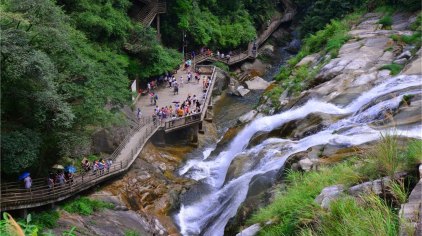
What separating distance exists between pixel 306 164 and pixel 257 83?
Result: 88.8ft

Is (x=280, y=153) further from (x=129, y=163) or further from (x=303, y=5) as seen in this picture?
(x=303, y=5)

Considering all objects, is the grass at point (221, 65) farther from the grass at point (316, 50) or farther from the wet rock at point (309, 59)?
the wet rock at point (309, 59)

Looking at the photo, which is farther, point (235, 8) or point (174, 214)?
point (235, 8)

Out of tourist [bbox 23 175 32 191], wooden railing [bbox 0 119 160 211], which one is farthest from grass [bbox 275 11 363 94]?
tourist [bbox 23 175 32 191]

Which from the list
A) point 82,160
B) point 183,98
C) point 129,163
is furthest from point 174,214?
point 183,98

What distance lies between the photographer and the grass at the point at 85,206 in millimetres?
17297

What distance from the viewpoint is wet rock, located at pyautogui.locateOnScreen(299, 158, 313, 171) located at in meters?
13.0

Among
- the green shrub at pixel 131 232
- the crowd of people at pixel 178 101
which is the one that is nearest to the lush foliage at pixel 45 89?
the green shrub at pixel 131 232

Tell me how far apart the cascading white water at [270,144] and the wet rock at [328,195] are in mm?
6871

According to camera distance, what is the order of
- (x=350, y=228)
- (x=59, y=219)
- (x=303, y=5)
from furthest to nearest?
(x=303, y=5) → (x=59, y=219) → (x=350, y=228)

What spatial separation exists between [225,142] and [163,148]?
3.94 meters

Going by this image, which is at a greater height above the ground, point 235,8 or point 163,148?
point 235,8

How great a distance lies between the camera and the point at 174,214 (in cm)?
2005

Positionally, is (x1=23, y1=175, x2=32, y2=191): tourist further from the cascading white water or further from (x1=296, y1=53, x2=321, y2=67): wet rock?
(x1=296, y1=53, x2=321, y2=67): wet rock
